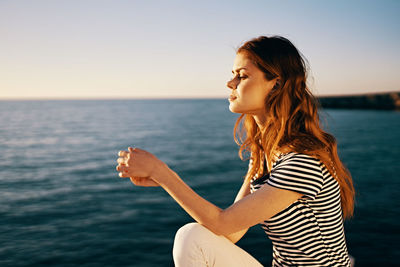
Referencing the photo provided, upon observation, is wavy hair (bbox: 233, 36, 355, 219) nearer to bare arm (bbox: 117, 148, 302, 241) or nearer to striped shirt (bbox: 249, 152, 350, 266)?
striped shirt (bbox: 249, 152, 350, 266)

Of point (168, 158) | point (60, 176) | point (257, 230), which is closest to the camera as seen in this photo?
point (257, 230)

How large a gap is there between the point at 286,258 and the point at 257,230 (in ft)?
11.9

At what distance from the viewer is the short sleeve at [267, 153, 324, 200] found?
161cm

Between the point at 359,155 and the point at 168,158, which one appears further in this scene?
the point at 168,158

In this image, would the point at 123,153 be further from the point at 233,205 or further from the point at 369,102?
the point at 369,102

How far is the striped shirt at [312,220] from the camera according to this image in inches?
64.9

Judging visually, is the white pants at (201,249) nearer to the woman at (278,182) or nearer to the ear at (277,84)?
the woman at (278,182)

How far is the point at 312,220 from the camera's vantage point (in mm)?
1738

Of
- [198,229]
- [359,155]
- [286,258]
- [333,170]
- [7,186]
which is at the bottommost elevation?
[359,155]

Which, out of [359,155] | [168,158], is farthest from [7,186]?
[359,155]

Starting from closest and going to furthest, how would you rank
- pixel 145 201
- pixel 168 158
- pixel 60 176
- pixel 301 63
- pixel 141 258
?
pixel 301 63 → pixel 141 258 → pixel 145 201 → pixel 60 176 → pixel 168 158

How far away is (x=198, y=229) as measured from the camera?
180 centimetres

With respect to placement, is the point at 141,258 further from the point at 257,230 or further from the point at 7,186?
the point at 7,186

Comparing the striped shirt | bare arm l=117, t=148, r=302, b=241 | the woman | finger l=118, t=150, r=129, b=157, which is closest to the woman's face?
the woman
